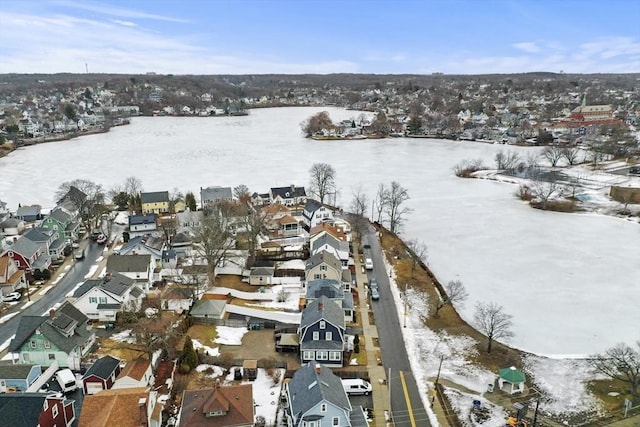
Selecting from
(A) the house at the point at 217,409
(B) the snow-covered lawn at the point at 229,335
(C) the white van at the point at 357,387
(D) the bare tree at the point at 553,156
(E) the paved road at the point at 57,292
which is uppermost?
(D) the bare tree at the point at 553,156

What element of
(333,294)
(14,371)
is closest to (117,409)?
(14,371)

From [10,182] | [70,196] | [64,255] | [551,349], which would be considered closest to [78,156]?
[10,182]

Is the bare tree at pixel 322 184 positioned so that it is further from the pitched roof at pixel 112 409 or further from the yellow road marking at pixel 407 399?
the pitched roof at pixel 112 409

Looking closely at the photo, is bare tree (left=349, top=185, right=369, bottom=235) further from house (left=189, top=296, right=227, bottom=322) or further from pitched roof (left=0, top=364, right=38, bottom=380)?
pitched roof (left=0, top=364, right=38, bottom=380)

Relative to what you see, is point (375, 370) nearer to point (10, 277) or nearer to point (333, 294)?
point (333, 294)

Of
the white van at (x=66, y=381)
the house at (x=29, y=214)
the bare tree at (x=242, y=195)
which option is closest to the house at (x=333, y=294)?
the white van at (x=66, y=381)

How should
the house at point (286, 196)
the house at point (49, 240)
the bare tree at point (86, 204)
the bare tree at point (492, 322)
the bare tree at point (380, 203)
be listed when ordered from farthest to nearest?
the house at point (286, 196) < the bare tree at point (380, 203) < the bare tree at point (86, 204) < the house at point (49, 240) < the bare tree at point (492, 322)

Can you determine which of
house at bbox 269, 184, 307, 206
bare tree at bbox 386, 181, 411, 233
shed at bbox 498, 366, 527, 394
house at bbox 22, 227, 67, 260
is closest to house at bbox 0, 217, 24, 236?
house at bbox 22, 227, 67, 260
